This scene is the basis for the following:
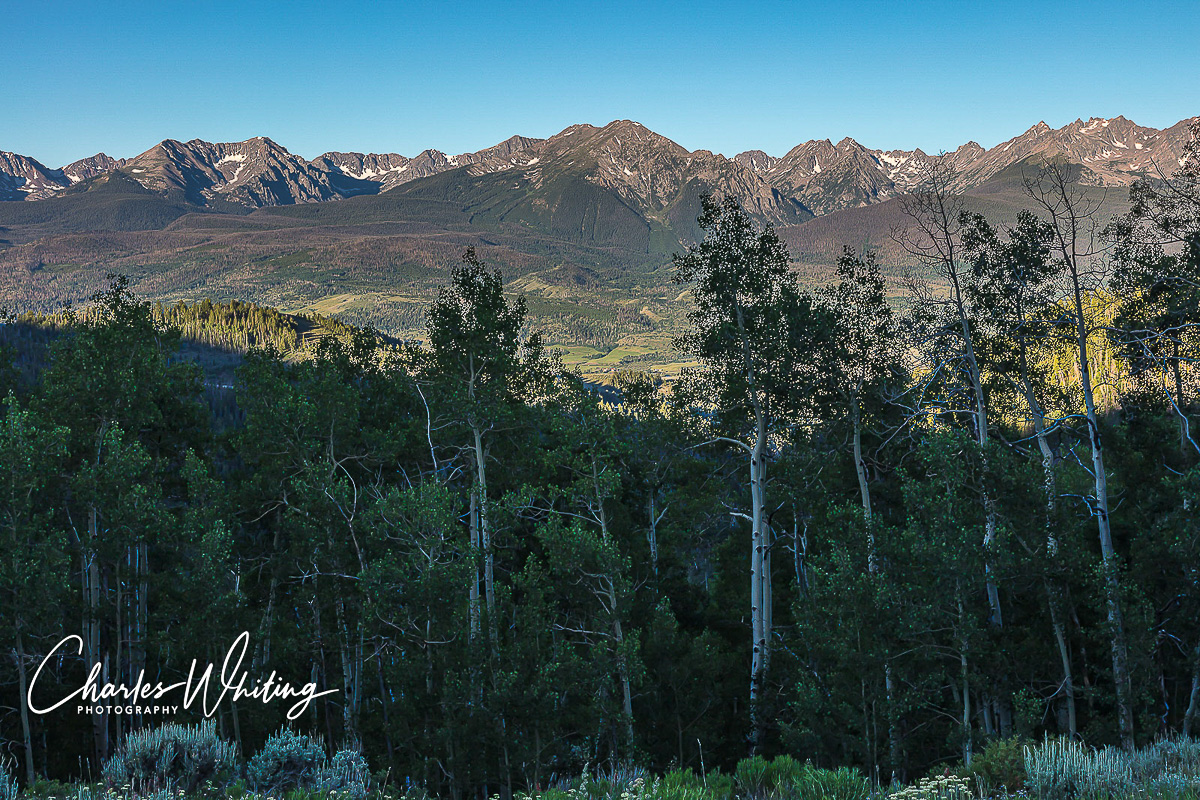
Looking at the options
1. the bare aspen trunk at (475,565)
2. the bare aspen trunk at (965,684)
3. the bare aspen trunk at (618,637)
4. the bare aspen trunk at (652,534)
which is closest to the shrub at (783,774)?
the bare aspen trunk at (965,684)

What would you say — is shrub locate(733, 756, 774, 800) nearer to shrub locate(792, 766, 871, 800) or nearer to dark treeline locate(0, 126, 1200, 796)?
shrub locate(792, 766, 871, 800)

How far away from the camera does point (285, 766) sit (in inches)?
459

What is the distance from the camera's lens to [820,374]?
24.1 metres

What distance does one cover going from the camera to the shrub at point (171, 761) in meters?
11.1

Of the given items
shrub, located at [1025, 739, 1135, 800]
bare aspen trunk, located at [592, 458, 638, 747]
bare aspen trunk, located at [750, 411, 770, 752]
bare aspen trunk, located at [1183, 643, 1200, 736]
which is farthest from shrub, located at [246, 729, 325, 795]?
bare aspen trunk, located at [1183, 643, 1200, 736]

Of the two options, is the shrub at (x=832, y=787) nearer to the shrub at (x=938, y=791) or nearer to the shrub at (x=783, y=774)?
the shrub at (x=783, y=774)

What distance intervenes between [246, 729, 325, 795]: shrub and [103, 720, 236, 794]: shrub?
601mm

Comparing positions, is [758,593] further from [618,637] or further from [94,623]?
[94,623]

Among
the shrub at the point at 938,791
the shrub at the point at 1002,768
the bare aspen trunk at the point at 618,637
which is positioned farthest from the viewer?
the bare aspen trunk at the point at 618,637

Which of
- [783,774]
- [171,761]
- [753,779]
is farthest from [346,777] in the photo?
Result: [783,774]

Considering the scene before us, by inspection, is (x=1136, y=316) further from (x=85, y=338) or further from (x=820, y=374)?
(x=85, y=338)

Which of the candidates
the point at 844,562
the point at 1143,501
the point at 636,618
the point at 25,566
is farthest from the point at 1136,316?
the point at 25,566

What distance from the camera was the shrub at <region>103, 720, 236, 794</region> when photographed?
11.1m

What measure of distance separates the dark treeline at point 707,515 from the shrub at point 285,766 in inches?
188
